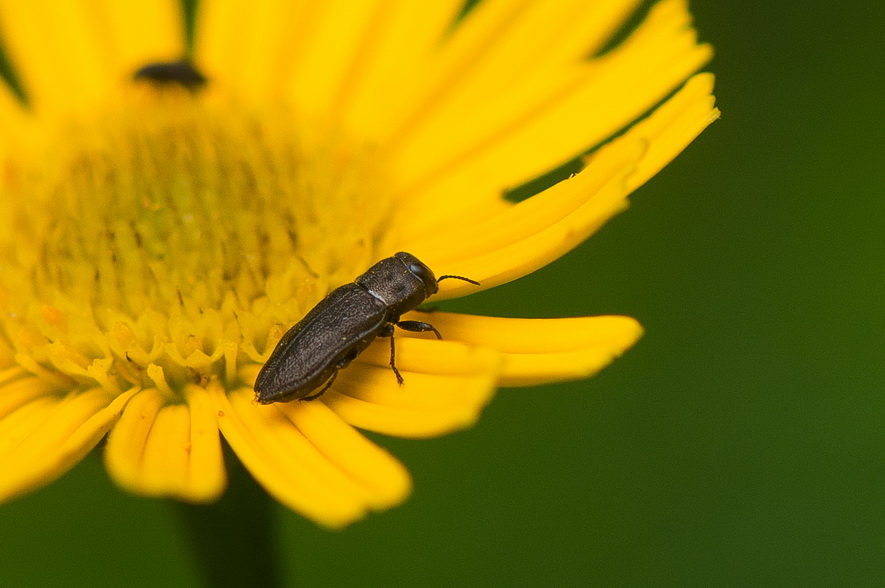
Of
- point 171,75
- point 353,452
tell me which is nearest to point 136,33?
point 171,75

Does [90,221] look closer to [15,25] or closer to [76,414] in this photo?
[76,414]

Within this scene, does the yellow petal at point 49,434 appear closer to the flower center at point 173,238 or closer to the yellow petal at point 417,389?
the flower center at point 173,238

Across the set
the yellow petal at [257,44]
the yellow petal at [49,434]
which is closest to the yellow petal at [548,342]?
the yellow petal at [49,434]

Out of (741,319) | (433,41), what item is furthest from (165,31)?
(741,319)

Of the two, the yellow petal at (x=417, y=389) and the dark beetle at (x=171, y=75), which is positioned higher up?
the dark beetle at (x=171, y=75)

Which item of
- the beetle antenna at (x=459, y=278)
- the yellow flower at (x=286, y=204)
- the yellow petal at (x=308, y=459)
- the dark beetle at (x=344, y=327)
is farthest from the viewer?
the beetle antenna at (x=459, y=278)
